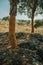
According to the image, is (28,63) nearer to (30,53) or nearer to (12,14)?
(30,53)

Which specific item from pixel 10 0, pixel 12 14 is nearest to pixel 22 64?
pixel 12 14

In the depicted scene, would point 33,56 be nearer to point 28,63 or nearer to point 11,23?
point 28,63

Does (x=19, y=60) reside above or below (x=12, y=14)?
below

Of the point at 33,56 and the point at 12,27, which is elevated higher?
the point at 12,27

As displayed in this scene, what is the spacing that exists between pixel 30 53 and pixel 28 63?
2079 millimetres

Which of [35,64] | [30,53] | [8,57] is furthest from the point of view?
[30,53]

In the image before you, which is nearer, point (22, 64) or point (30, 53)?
point (22, 64)

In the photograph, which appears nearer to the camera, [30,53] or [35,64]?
[35,64]

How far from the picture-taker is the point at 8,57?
15.1 metres

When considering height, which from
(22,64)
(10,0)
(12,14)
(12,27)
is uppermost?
(10,0)

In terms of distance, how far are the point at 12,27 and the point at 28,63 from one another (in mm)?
3392

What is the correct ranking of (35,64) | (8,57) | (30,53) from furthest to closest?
(30,53)
(8,57)
(35,64)

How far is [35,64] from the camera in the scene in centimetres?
1394

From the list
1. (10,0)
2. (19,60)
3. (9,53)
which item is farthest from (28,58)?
(10,0)
